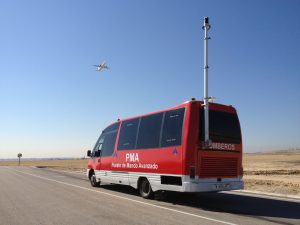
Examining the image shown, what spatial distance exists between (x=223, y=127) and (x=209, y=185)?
1.98 m

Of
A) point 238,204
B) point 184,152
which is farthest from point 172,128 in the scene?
point 238,204

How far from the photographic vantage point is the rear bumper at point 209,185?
11.7 m

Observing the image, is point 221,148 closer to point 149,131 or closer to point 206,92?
point 206,92

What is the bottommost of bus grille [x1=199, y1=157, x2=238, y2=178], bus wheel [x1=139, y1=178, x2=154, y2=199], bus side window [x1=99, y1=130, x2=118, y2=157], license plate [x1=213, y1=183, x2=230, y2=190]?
bus wheel [x1=139, y1=178, x2=154, y2=199]

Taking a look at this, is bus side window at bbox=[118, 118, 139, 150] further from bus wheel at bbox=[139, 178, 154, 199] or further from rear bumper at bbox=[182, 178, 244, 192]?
rear bumper at bbox=[182, 178, 244, 192]

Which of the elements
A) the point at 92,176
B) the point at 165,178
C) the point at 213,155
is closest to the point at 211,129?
the point at 213,155

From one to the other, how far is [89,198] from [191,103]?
15.7 ft

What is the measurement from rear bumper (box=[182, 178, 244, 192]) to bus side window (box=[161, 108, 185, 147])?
127 centimetres

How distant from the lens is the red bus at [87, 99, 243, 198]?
11.9 m

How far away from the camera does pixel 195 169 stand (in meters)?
11.8

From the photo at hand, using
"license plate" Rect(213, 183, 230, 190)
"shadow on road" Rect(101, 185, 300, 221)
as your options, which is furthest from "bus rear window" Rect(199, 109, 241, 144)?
"shadow on road" Rect(101, 185, 300, 221)

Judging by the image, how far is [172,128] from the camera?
12.8 metres

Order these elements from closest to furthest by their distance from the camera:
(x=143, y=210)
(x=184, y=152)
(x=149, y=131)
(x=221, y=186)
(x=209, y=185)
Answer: (x=143, y=210)
(x=184, y=152)
(x=209, y=185)
(x=221, y=186)
(x=149, y=131)

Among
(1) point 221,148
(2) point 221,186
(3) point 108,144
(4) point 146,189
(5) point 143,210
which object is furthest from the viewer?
(3) point 108,144
